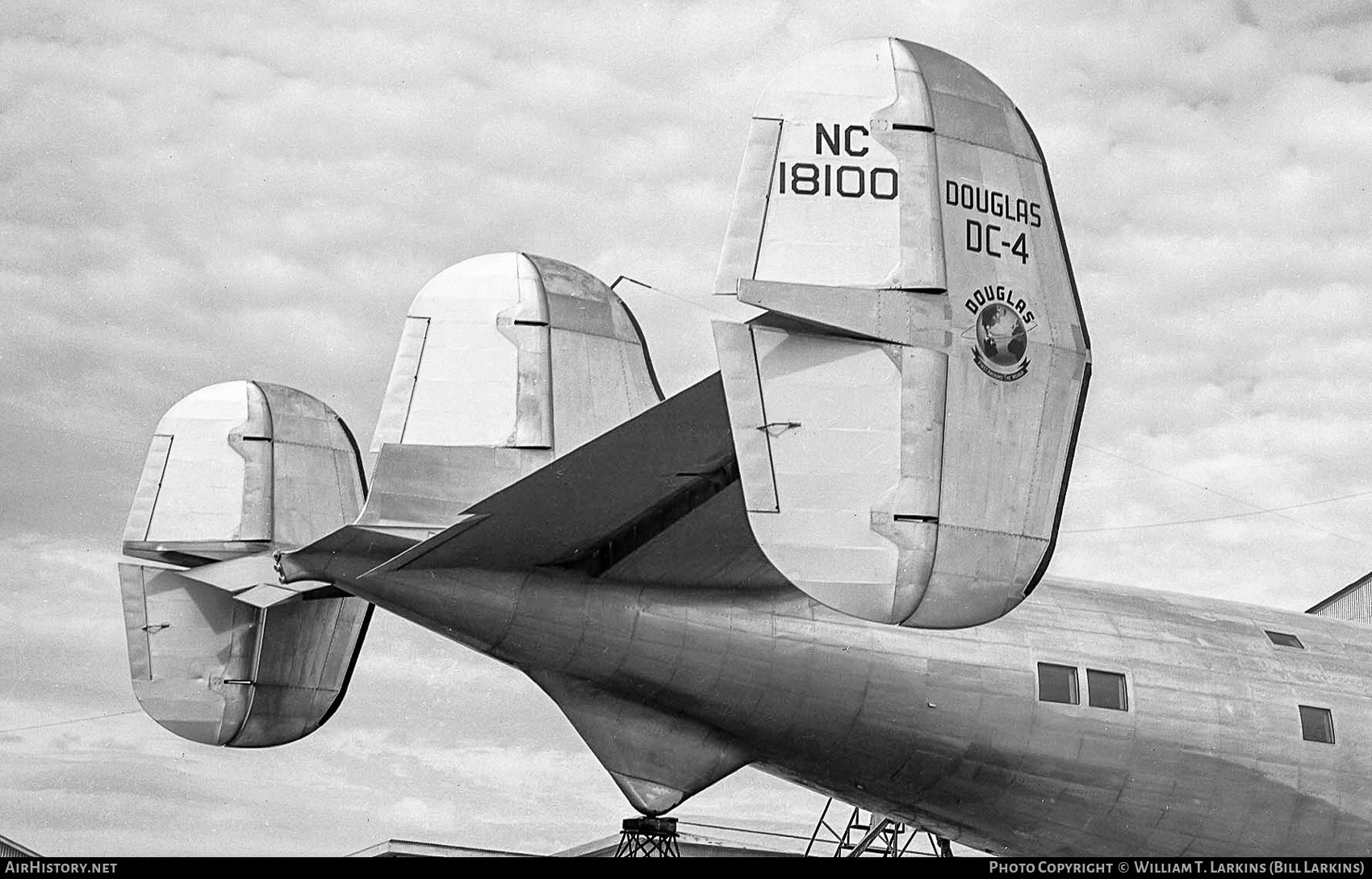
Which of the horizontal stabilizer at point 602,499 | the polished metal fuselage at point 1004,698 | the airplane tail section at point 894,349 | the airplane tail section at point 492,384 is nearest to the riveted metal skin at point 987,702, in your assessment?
the polished metal fuselage at point 1004,698

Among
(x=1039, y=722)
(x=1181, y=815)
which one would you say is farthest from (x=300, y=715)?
(x=1181, y=815)

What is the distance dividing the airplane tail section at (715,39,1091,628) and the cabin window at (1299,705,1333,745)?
25.3 feet

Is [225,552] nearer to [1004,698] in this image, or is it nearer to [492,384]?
[492,384]

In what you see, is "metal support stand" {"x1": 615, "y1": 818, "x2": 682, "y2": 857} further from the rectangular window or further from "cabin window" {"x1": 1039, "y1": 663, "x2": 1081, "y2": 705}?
the rectangular window

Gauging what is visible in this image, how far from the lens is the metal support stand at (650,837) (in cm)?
1550

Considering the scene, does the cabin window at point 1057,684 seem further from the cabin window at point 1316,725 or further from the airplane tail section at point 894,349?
the airplane tail section at point 894,349

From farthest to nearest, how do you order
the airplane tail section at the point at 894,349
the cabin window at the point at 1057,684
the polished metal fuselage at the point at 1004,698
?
the cabin window at the point at 1057,684, the polished metal fuselage at the point at 1004,698, the airplane tail section at the point at 894,349

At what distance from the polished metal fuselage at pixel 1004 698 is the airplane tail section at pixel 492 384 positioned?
4.87ft

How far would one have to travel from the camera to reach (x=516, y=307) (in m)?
16.4

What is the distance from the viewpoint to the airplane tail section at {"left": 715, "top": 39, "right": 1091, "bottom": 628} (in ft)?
37.2

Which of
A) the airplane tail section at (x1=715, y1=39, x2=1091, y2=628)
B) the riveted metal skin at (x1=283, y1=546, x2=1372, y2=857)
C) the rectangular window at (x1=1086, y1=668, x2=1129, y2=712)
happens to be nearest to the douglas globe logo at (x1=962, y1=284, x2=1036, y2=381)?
the airplane tail section at (x1=715, y1=39, x2=1091, y2=628)

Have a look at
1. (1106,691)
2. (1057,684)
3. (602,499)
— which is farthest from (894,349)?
(1106,691)

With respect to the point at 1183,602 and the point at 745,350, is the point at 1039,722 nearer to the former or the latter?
the point at 1183,602
